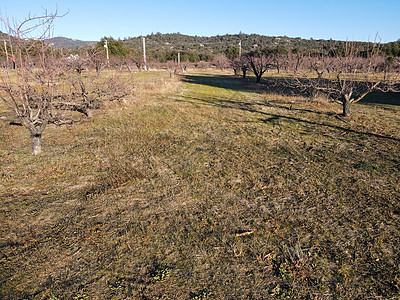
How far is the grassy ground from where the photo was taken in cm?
319

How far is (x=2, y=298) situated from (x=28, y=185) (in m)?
3.41

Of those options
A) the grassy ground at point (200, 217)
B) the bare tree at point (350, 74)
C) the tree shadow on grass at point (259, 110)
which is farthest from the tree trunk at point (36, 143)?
the bare tree at point (350, 74)

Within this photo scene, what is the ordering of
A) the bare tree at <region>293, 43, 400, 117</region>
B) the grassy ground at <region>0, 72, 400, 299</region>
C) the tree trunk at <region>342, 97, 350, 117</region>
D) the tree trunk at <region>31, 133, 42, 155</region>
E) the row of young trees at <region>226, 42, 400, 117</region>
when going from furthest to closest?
the tree trunk at <region>342, 97, 350, 117</region> → the row of young trees at <region>226, 42, 400, 117</region> → the bare tree at <region>293, 43, 400, 117</region> → the tree trunk at <region>31, 133, 42, 155</region> → the grassy ground at <region>0, 72, 400, 299</region>

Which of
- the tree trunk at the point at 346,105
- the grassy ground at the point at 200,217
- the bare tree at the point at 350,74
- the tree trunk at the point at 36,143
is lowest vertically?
the grassy ground at the point at 200,217

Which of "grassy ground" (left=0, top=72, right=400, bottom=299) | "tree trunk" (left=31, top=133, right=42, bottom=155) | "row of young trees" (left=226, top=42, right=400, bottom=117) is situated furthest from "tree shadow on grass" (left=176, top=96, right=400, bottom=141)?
"tree trunk" (left=31, top=133, right=42, bottom=155)

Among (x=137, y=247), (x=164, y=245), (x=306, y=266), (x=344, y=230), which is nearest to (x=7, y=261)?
(x=137, y=247)

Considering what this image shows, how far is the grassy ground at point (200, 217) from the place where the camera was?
10.5 feet

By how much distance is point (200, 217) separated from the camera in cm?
458

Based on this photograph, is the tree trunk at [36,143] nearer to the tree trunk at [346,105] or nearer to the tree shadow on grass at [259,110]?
the tree shadow on grass at [259,110]

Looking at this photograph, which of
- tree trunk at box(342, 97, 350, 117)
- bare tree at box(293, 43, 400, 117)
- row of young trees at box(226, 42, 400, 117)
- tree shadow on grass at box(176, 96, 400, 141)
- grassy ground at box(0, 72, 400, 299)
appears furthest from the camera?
tree trunk at box(342, 97, 350, 117)

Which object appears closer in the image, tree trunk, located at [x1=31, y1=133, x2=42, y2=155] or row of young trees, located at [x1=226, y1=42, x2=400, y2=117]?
tree trunk, located at [x1=31, y1=133, x2=42, y2=155]

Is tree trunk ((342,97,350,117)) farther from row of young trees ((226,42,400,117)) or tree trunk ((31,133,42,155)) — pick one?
tree trunk ((31,133,42,155))

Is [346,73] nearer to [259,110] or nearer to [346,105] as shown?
[346,105]

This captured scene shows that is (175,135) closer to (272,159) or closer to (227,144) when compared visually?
(227,144)
